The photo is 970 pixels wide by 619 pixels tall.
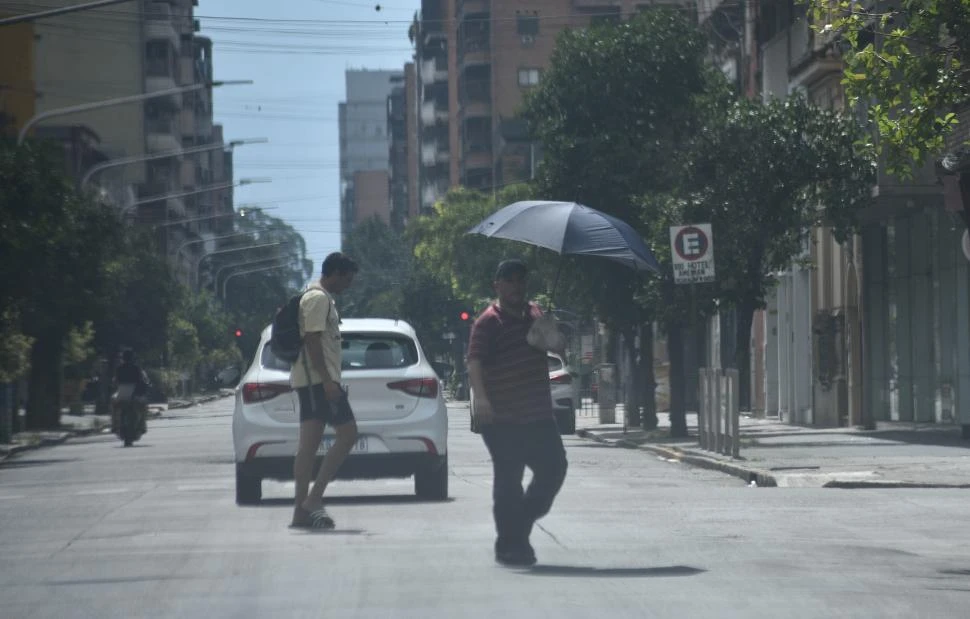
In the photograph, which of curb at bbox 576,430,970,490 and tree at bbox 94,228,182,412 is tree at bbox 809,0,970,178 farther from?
tree at bbox 94,228,182,412

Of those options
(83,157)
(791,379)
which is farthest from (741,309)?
(83,157)

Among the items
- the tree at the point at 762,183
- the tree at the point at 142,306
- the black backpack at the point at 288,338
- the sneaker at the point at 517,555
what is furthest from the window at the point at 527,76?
the sneaker at the point at 517,555

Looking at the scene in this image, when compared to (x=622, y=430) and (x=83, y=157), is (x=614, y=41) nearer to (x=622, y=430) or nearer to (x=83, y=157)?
(x=622, y=430)

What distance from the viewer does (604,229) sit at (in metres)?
19.2

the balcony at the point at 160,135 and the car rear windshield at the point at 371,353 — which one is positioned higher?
the balcony at the point at 160,135

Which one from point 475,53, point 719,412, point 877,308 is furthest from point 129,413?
point 475,53

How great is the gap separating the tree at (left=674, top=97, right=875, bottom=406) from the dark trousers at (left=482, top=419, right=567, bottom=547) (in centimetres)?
1958

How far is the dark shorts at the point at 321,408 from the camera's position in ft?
47.0

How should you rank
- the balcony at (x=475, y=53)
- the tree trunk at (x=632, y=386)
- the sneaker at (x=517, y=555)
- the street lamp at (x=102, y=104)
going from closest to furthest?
the sneaker at (x=517, y=555) → the tree trunk at (x=632, y=386) → the street lamp at (x=102, y=104) → the balcony at (x=475, y=53)

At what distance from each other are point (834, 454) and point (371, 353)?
9689 mm

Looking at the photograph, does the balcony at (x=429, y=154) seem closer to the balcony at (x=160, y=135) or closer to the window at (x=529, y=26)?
→ the window at (x=529, y=26)

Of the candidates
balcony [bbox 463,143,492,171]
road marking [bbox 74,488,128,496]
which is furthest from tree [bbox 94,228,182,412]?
balcony [bbox 463,143,492,171]

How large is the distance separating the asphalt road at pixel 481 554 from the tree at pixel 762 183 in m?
11.3

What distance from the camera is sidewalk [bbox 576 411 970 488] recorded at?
19969mm
